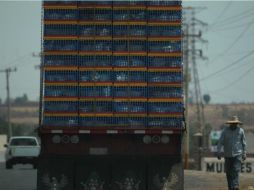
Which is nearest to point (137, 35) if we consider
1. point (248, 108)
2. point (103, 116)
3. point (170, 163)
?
point (103, 116)

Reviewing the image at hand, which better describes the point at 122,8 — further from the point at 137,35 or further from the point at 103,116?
the point at 103,116

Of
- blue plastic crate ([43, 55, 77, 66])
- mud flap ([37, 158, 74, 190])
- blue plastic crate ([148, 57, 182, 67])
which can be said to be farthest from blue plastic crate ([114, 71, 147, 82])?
mud flap ([37, 158, 74, 190])

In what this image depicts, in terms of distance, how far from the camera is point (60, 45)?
14.6 meters

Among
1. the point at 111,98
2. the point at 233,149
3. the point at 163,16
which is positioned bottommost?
the point at 233,149

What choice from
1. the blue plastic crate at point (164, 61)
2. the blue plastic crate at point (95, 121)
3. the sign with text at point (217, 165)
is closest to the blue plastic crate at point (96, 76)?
the blue plastic crate at point (95, 121)

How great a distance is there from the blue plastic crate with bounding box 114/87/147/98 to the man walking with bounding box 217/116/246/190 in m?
2.49

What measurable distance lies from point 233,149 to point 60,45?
451cm

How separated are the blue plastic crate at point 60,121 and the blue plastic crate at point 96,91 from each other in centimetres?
54

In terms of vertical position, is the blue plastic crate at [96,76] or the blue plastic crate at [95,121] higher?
the blue plastic crate at [96,76]

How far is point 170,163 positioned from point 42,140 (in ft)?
8.56

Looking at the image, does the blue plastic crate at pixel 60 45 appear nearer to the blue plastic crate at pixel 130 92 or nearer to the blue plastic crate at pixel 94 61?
the blue plastic crate at pixel 94 61

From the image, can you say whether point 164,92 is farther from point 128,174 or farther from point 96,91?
point 128,174

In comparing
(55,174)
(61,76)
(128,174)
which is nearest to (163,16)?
(61,76)

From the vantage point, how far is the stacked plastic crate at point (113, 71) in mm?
14602
